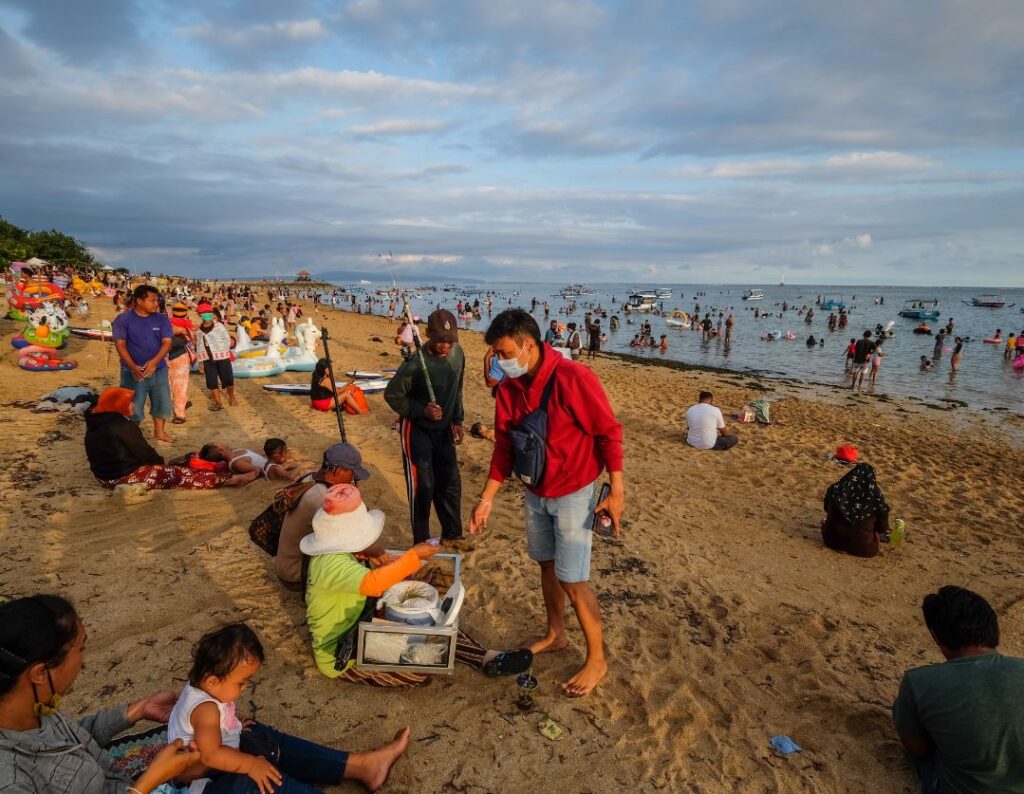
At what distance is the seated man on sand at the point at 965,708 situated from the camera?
239 centimetres

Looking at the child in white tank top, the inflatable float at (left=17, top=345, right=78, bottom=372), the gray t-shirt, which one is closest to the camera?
the child in white tank top

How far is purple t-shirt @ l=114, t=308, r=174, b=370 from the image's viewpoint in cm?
693

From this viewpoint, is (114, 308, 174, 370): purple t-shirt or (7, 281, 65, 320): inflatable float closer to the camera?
(114, 308, 174, 370): purple t-shirt

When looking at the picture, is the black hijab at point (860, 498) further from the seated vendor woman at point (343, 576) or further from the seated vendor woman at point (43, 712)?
the seated vendor woman at point (43, 712)

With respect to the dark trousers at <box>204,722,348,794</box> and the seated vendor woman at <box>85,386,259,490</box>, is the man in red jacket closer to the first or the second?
the dark trousers at <box>204,722,348,794</box>

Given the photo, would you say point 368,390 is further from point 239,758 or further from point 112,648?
point 239,758

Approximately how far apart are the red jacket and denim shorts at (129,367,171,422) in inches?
250

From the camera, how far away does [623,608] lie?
14.8 ft

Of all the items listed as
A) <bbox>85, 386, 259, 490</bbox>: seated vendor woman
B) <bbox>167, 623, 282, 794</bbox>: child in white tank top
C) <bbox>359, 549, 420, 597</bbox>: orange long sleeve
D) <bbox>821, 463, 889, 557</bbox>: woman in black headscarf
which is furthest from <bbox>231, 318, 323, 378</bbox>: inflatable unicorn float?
<bbox>167, 623, 282, 794</bbox>: child in white tank top

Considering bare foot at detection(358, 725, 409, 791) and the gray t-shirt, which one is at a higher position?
the gray t-shirt

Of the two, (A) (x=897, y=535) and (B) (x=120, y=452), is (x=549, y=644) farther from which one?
(B) (x=120, y=452)

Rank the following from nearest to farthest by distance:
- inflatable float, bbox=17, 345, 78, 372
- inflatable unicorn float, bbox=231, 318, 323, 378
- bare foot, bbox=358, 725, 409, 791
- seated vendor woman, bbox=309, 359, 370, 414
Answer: bare foot, bbox=358, 725, 409, 791
seated vendor woman, bbox=309, 359, 370, 414
inflatable float, bbox=17, 345, 78, 372
inflatable unicorn float, bbox=231, 318, 323, 378

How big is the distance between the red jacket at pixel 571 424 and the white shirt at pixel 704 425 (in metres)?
6.89

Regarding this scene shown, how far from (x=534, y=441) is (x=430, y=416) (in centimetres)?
168
